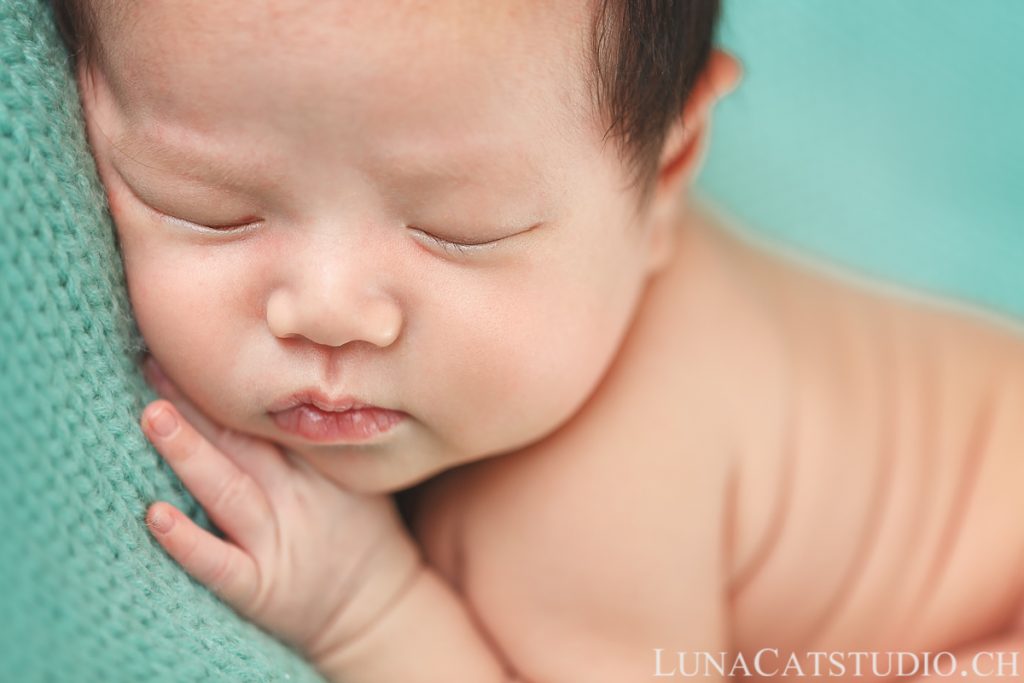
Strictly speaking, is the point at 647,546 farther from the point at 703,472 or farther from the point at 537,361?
the point at 537,361

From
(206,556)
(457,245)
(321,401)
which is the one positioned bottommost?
(206,556)

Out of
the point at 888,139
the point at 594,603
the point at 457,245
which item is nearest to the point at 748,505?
the point at 594,603

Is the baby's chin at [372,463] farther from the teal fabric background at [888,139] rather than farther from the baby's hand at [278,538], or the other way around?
the teal fabric background at [888,139]

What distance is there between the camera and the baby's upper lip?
2.99 feet

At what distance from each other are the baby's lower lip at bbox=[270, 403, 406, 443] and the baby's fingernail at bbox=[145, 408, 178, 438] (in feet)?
0.30

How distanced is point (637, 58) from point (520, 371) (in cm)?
25

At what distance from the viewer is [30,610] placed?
76cm

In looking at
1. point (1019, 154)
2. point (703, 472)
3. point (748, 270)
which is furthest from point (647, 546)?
point (1019, 154)

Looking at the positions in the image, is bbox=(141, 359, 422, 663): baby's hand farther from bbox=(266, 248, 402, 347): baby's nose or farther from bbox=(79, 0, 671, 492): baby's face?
bbox=(266, 248, 402, 347): baby's nose

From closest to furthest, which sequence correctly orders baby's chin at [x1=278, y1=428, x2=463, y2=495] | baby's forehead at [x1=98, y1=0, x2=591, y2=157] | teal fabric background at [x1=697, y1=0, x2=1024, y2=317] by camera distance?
baby's forehead at [x1=98, y1=0, x2=591, y2=157], baby's chin at [x1=278, y1=428, x2=463, y2=495], teal fabric background at [x1=697, y1=0, x2=1024, y2=317]

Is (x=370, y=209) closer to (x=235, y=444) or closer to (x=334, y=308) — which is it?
(x=334, y=308)

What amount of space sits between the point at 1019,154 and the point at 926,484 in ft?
2.31

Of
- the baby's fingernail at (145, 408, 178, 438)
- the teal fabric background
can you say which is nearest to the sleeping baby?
the baby's fingernail at (145, 408, 178, 438)

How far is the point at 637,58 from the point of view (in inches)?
35.6
